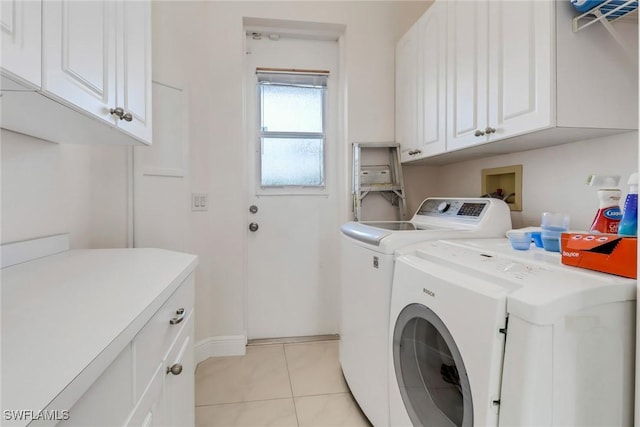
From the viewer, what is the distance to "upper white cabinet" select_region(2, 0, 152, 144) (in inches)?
31.1

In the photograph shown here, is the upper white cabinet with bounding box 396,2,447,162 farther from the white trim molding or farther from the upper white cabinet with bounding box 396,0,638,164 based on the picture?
the white trim molding

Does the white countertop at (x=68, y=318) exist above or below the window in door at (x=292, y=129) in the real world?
below

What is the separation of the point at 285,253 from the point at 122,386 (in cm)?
189

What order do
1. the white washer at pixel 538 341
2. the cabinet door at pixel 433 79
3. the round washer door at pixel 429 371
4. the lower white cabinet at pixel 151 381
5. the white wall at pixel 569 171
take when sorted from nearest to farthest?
the lower white cabinet at pixel 151 381 → the white washer at pixel 538 341 → the round washer door at pixel 429 371 → the white wall at pixel 569 171 → the cabinet door at pixel 433 79

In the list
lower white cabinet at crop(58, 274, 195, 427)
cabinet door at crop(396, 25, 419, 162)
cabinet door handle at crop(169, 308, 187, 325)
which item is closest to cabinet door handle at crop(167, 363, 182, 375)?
lower white cabinet at crop(58, 274, 195, 427)

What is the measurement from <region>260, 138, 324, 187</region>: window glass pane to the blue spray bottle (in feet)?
6.21

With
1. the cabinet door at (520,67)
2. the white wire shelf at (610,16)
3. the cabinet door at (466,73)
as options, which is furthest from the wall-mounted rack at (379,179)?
the white wire shelf at (610,16)

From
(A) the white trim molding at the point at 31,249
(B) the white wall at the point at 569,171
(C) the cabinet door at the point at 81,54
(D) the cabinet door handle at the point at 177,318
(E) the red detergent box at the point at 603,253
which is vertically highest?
(C) the cabinet door at the point at 81,54

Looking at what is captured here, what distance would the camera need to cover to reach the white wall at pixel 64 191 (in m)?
1.17

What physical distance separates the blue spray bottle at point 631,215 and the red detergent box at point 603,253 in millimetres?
98

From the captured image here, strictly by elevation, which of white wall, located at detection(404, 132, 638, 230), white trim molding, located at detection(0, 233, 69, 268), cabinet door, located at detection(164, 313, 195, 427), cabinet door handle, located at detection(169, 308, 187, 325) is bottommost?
cabinet door, located at detection(164, 313, 195, 427)

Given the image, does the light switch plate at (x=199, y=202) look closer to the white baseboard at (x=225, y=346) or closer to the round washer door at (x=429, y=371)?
the white baseboard at (x=225, y=346)

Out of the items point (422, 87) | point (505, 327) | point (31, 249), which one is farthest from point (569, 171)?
point (31, 249)

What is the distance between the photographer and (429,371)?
1122 millimetres
